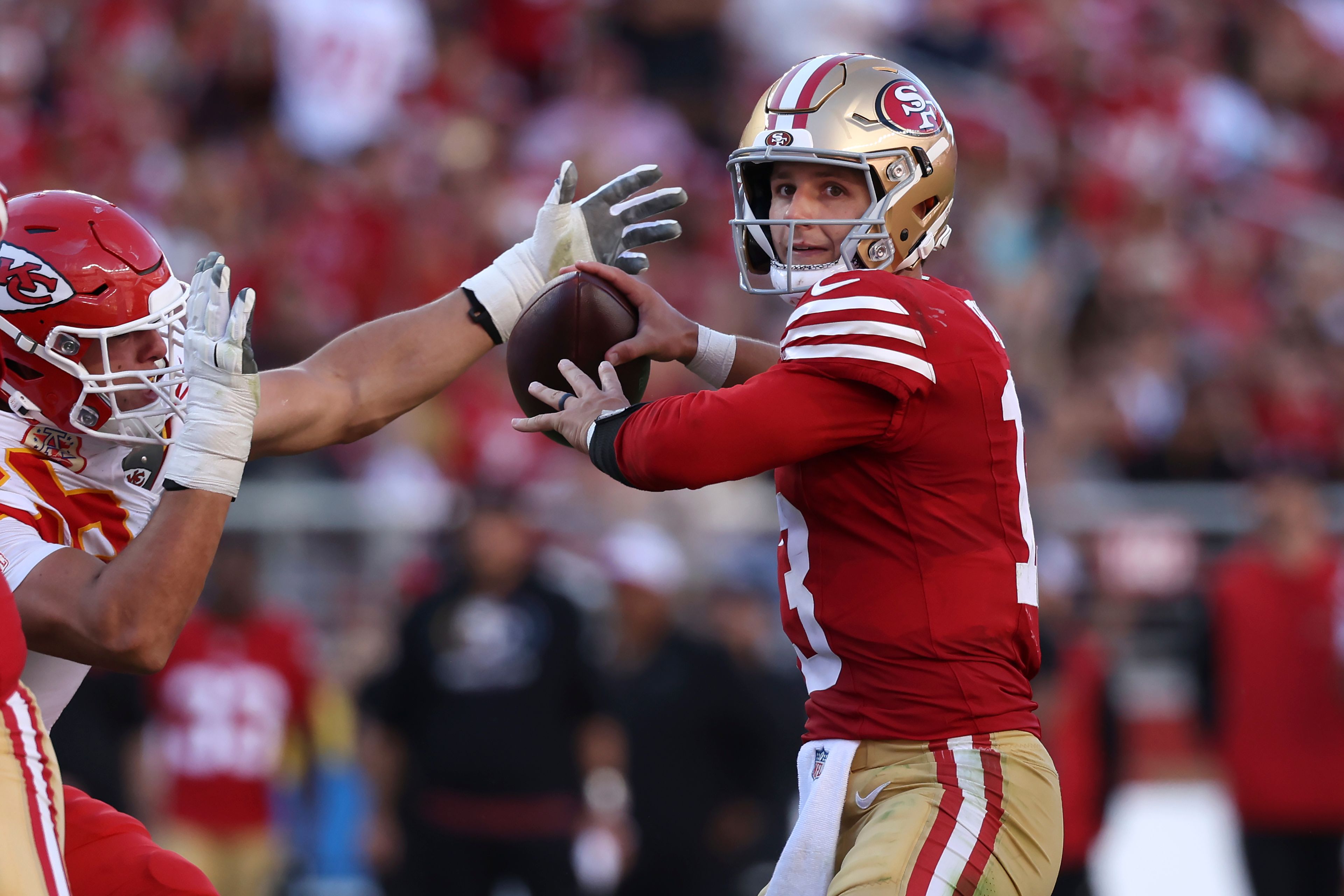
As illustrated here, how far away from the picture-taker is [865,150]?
328 centimetres

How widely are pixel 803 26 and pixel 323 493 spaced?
14.4 ft

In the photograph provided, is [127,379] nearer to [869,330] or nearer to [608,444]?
[608,444]

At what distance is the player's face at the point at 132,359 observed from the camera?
3.46 metres

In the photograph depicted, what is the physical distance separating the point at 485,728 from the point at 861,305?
13.9 feet

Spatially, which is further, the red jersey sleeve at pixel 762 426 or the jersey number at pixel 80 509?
the jersey number at pixel 80 509

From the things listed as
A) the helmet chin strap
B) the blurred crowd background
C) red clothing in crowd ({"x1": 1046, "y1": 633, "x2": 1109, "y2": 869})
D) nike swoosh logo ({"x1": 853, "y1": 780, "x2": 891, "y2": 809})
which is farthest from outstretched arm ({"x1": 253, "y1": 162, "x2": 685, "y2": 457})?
red clothing in crowd ({"x1": 1046, "y1": 633, "x2": 1109, "y2": 869})

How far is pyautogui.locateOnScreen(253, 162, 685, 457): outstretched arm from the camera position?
406 centimetres

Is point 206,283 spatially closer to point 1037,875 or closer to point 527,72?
point 1037,875

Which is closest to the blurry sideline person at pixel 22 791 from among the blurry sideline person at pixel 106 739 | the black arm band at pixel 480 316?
the black arm band at pixel 480 316

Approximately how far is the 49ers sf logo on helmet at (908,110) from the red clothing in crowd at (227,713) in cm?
469

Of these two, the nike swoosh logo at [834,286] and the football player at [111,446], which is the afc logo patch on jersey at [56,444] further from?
the nike swoosh logo at [834,286]

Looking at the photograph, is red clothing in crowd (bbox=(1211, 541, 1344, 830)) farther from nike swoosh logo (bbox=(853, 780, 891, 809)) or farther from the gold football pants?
nike swoosh logo (bbox=(853, 780, 891, 809))

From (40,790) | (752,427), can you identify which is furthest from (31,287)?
(752,427)

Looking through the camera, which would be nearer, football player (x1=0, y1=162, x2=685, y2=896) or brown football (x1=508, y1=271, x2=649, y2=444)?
football player (x1=0, y1=162, x2=685, y2=896)
